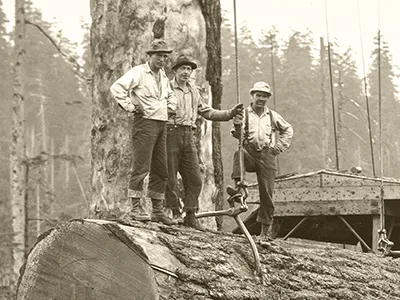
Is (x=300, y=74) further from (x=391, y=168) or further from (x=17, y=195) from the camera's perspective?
(x=17, y=195)

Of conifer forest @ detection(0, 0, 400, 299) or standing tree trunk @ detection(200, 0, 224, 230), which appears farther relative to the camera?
conifer forest @ detection(0, 0, 400, 299)

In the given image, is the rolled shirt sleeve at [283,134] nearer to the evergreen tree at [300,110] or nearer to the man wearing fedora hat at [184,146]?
the man wearing fedora hat at [184,146]

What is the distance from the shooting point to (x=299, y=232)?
15844 mm

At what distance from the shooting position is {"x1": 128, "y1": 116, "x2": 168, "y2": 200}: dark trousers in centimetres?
744

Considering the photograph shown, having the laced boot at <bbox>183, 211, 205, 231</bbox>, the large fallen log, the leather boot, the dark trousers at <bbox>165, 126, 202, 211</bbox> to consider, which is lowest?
the large fallen log

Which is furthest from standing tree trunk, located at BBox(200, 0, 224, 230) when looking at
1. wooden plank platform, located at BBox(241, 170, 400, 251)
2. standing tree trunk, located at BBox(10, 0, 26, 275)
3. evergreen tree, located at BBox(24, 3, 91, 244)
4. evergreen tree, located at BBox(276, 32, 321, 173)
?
evergreen tree, located at BBox(24, 3, 91, 244)

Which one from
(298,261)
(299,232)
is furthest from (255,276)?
(299,232)

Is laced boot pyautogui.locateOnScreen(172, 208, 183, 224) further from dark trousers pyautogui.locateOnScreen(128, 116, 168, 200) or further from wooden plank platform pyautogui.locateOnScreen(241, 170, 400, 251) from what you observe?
wooden plank platform pyautogui.locateOnScreen(241, 170, 400, 251)

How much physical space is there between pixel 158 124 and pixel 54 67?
55421mm

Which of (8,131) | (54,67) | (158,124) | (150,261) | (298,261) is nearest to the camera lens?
(150,261)

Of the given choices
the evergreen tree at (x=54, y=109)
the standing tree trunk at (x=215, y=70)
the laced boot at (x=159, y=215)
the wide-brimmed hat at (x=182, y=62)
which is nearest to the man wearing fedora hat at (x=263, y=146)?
the standing tree trunk at (x=215, y=70)

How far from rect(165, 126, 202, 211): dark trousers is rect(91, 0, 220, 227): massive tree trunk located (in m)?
0.65

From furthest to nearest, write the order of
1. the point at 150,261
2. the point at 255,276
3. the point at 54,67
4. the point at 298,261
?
the point at 54,67, the point at 298,261, the point at 255,276, the point at 150,261

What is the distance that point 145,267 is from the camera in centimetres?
553
